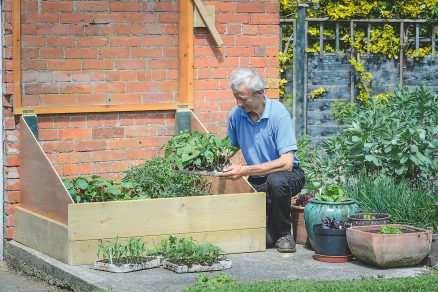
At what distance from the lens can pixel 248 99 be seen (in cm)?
759

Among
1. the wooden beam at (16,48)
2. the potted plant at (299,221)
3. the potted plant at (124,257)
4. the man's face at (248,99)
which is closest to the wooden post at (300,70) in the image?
the potted plant at (299,221)

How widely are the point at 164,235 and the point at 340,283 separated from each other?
159cm

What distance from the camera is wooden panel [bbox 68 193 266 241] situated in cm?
702

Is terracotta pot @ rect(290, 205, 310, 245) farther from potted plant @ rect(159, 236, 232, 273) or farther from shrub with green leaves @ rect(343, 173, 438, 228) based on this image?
potted plant @ rect(159, 236, 232, 273)

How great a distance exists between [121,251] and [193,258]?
0.54 meters

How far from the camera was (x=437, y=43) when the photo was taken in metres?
11.3

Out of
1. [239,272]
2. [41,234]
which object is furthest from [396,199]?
[41,234]

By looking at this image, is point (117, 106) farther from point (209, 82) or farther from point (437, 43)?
point (437, 43)

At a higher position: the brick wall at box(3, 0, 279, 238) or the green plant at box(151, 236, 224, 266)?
the brick wall at box(3, 0, 279, 238)

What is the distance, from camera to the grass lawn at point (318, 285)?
614 centimetres

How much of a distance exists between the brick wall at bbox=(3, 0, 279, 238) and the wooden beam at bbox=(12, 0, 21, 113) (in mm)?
37

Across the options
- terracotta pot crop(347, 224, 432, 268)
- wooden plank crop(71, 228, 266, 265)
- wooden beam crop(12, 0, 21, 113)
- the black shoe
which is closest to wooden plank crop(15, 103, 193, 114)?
wooden beam crop(12, 0, 21, 113)

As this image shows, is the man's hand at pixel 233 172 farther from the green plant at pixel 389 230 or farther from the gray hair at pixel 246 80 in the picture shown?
the green plant at pixel 389 230

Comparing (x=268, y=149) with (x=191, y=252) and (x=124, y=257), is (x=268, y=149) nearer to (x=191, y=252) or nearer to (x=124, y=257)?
(x=191, y=252)
